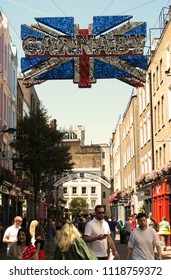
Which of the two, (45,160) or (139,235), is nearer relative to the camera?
(139,235)

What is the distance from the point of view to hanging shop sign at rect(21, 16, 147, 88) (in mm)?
13156

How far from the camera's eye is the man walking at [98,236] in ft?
30.3

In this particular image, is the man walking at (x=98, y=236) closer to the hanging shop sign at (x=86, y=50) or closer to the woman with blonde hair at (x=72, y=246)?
the woman with blonde hair at (x=72, y=246)

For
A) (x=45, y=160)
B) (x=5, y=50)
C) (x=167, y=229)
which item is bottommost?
(x=167, y=229)

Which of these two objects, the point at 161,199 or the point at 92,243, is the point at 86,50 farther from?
the point at 161,199

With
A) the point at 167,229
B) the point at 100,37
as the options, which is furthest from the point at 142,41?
the point at 167,229

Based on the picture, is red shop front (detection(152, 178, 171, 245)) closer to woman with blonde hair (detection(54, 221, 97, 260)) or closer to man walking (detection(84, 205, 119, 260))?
man walking (detection(84, 205, 119, 260))

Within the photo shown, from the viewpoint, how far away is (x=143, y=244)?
8.78m

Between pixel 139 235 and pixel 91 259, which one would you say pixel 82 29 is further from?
pixel 91 259

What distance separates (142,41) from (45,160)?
20.8m

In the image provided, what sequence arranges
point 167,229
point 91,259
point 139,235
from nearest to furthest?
point 91,259, point 139,235, point 167,229

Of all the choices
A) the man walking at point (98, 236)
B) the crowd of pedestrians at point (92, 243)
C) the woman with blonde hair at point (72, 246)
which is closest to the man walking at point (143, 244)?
the crowd of pedestrians at point (92, 243)

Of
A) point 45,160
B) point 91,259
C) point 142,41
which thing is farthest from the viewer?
point 45,160

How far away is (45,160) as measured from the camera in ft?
109
